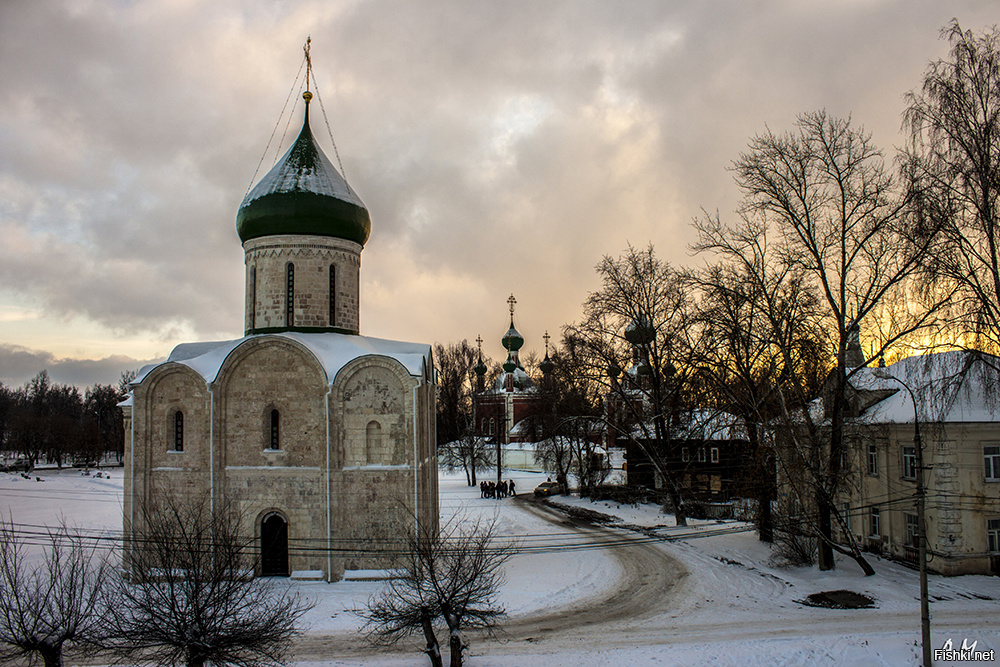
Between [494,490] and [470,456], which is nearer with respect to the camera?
[494,490]

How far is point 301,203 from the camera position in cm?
1902

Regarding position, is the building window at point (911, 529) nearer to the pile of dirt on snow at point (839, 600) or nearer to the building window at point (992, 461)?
the building window at point (992, 461)

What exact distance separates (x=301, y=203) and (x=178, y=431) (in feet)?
23.3

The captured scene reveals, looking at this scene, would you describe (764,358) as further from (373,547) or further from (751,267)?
(373,547)

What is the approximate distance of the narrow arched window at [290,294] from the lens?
754 inches

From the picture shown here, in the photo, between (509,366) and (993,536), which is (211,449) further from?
(509,366)

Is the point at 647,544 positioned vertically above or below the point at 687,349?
below

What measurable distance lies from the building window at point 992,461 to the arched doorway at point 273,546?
17.7m

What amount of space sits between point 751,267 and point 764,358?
3401mm

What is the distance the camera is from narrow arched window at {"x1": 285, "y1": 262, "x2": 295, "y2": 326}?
62.8 ft

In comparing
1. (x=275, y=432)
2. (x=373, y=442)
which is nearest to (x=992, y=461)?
(x=373, y=442)

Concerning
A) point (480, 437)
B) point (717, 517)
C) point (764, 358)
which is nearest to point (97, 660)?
point (764, 358)

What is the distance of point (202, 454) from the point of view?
1741cm

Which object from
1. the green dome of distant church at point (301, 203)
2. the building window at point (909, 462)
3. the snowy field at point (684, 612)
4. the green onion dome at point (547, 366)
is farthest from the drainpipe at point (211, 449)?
the green onion dome at point (547, 366)
